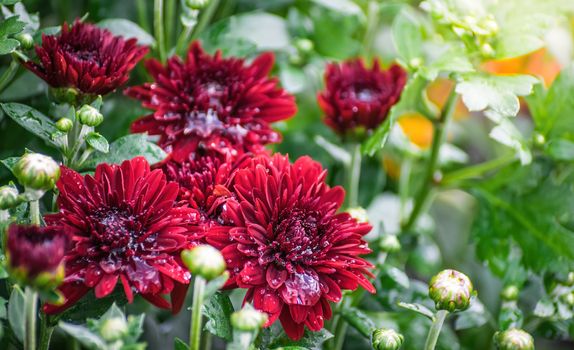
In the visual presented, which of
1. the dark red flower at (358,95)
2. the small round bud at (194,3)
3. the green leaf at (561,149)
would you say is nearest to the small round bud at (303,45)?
the dark red flower at (358,95)

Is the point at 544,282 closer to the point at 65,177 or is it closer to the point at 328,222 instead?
the point at 328,222

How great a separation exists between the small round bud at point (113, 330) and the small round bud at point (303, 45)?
45 cm

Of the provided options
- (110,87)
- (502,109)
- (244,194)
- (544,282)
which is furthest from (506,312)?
(110,87)

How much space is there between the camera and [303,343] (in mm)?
489

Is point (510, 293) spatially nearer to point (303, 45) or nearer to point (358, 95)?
point (358, 95)

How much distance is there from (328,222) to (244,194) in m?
0.07

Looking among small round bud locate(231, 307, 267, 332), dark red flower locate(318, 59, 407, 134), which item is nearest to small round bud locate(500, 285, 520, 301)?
dark red flower locate(318, 59, 407, 134)

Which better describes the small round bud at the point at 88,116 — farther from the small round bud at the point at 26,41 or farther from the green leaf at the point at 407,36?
the green leaf at the point at 407,36

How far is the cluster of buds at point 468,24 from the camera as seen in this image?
604 millimetres

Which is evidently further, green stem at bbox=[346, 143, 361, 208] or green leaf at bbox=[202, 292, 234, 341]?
green stem at bbox=[346, 143, 361, 208]

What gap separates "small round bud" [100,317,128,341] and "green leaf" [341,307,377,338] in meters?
0.24

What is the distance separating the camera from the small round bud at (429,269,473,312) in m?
0.47

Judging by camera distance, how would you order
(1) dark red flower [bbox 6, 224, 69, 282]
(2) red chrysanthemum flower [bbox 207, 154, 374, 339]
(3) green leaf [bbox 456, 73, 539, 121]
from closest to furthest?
(1) dark red flower [bbox 6, 224, 69, 282] < (2) red chrysanthemum flower [bbox 207, 154, 374, 339] < (3) green leaf [bbox 456, 73, 539, 121]

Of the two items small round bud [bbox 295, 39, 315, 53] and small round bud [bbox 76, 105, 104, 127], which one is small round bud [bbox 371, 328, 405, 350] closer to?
small round bud [bbox 76, 105, 104, 127]
